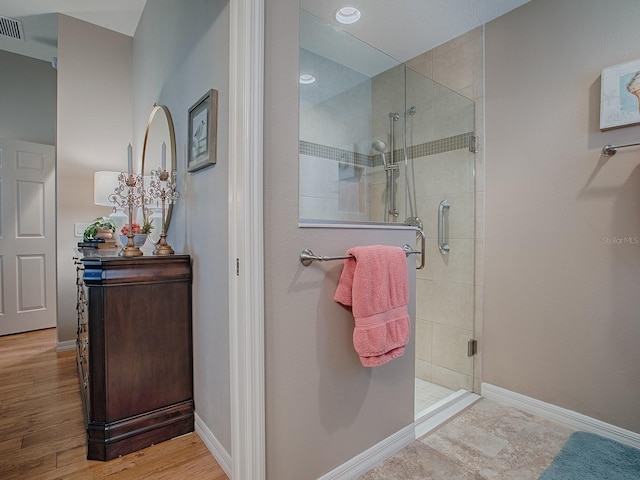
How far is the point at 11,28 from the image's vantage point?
2.90 m

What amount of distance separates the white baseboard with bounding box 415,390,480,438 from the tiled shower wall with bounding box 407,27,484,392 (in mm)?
116

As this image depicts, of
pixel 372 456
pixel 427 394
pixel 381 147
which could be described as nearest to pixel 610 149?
pixel 381 147

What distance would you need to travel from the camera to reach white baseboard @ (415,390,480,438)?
175 centimetres

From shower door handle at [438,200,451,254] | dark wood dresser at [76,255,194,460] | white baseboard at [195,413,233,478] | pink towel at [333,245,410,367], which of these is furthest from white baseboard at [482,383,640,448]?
dark wood dresser at [76,255,194,460]

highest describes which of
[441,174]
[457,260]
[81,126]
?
[81,126]

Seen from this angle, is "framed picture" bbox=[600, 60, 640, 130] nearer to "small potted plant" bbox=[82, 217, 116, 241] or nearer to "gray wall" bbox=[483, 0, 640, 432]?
"gray wall" bbox=[483, 0, 640, 432]

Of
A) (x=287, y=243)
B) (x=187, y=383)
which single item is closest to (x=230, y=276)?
(x=287, y=243)

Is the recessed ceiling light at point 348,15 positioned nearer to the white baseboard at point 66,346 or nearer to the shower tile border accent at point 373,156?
the shower tile border accent at point 373,156

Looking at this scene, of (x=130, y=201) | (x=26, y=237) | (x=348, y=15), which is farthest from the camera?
(x=26, y=237)

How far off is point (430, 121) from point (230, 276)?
175 centimetres

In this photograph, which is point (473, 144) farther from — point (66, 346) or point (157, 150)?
point (66, 346)

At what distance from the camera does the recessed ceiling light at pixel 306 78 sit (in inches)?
52.9

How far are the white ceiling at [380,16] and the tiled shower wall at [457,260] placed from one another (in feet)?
0.45

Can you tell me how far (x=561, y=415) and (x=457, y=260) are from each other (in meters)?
1.01
